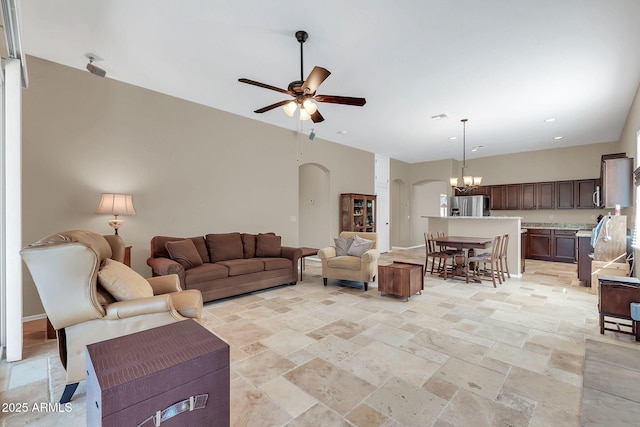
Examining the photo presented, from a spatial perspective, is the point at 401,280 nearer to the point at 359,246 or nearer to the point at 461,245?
the point at 359,246

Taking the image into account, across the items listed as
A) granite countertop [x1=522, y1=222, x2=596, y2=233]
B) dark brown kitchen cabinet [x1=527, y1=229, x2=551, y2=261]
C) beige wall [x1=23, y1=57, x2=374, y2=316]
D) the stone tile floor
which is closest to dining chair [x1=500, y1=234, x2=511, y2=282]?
the stone tile floor

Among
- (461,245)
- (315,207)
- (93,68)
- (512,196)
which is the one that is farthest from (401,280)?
(512,196)

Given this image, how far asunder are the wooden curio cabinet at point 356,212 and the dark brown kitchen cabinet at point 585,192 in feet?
17.2

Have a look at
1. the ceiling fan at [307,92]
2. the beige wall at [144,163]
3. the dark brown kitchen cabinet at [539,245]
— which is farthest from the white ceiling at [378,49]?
the dark brown kitchen cabinet at [539,245]

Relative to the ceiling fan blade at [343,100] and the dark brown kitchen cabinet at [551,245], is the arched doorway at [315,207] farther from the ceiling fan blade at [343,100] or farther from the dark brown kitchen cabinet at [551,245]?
the dark brown kitchen cabinet at [551,245]

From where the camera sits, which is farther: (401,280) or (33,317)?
(401,280)

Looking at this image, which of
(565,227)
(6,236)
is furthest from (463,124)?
(6,236)

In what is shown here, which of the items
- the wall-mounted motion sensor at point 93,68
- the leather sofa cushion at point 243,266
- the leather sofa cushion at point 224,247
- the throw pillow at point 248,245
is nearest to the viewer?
the wall-mounted motion sensor at point 93,68

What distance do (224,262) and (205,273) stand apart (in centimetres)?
55

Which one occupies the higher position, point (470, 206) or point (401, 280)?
point (470, 206)

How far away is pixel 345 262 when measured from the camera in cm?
479

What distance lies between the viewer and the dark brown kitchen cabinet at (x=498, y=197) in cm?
873

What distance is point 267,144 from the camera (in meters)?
5.96

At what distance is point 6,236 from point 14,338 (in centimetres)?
87
